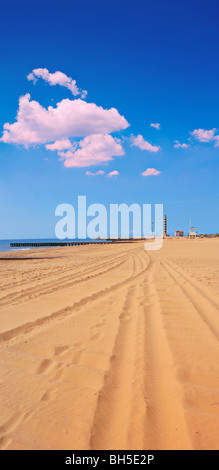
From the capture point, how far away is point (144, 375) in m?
2.36

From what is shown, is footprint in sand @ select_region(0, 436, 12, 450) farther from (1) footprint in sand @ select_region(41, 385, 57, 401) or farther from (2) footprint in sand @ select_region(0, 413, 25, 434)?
(1) footprint in sand @ select_region(41, 385, 57, 401)

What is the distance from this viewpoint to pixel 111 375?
238cm

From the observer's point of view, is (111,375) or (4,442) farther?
(111,375)

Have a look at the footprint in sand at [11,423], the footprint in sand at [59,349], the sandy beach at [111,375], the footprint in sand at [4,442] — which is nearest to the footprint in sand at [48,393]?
the sandy beach at [111,375]

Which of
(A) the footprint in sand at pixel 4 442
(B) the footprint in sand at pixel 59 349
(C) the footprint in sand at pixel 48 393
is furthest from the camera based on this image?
(B) the footprint in sand at pixel 59 349

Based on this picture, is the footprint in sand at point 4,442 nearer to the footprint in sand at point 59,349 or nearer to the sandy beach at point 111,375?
the sandy beach at point 111,375

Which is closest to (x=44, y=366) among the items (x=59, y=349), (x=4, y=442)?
(x=59, y=349)

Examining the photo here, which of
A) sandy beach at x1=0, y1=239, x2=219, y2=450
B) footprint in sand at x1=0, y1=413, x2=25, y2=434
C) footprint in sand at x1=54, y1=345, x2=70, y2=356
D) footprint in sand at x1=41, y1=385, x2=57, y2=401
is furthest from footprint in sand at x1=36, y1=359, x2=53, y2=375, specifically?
footprint in sand at x1=0, y1=413, x2=25, y2=434

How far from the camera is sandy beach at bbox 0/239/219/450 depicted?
5.55 feet

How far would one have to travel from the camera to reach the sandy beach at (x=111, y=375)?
5.55ft

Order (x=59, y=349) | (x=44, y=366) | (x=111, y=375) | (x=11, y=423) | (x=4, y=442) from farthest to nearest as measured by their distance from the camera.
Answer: (x=59, y=349) < (x=44, y=366) < (x=111, y=375) < (x=11, y=423) < (x=4, y=442)

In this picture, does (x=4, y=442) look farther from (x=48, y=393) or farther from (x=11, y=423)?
(x=48, y=393)
